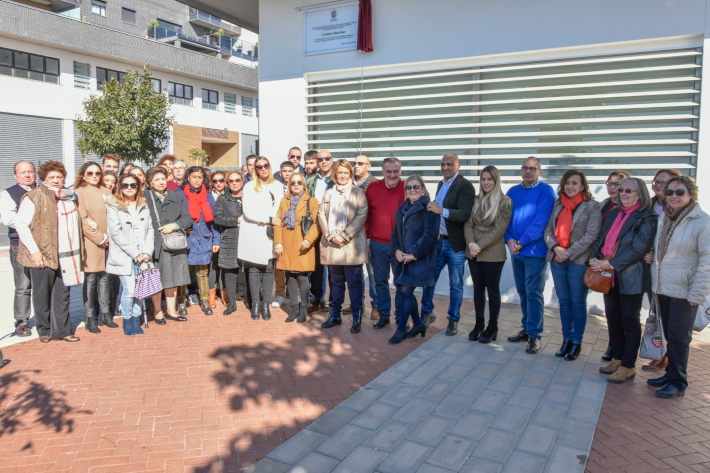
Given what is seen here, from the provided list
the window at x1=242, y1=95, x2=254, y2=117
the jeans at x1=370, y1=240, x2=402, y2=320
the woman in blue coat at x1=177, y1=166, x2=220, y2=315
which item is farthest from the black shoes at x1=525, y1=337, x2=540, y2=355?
the window at x1=242, y1=95, x2=254, y2=117

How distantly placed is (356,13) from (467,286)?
5.14m

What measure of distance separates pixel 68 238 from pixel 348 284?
328 cm

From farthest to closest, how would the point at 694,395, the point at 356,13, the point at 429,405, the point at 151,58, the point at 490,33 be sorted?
the point at 151,58, the point at 356,13, the point at 490,33, the point at 694,395, the point at 429,405

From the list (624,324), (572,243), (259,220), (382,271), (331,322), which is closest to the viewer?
(624,324)

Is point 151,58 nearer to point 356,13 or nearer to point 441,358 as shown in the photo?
point 356,13

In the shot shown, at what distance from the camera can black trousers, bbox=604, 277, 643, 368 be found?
475 cm

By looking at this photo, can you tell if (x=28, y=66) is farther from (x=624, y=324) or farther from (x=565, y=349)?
(x=624, y=324)

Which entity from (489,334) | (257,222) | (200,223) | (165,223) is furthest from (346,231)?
(165,223)

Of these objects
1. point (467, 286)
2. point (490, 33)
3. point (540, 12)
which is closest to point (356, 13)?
point (490, 33)

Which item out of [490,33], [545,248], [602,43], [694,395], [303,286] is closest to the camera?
[694,395]

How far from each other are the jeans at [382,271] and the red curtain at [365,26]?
13.9 feet

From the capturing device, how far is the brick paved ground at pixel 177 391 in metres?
3.51

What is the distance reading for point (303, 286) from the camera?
671cm

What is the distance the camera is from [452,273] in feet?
20.0
